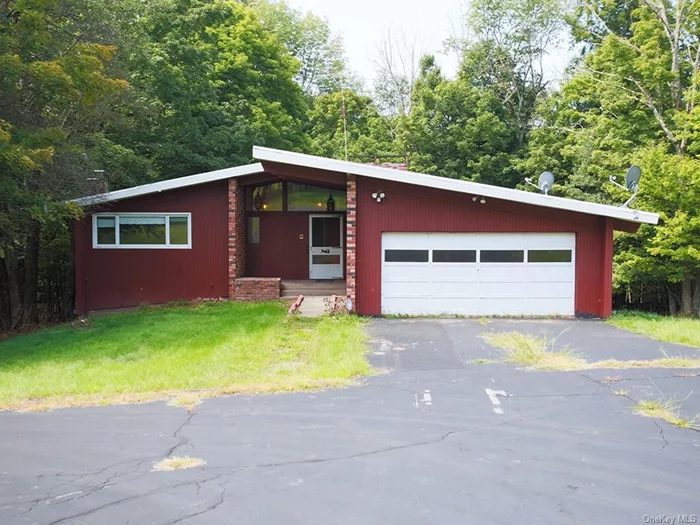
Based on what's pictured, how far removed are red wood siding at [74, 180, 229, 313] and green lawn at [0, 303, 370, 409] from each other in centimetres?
135

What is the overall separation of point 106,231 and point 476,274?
941 centimetres

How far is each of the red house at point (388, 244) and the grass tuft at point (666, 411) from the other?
23.6 feet

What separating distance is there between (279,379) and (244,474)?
3215 millimetres

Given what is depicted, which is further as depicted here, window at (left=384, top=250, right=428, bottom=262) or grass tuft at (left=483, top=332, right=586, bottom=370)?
window at (left=384, top=250, right=428, bottom=262)

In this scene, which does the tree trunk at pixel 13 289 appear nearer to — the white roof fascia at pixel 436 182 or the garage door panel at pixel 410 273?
the white roof fascia at pixel 436 182

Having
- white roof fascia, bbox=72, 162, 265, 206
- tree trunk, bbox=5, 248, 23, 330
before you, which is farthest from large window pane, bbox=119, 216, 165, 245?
tree trunk, bbox=5, 248, 23, 330

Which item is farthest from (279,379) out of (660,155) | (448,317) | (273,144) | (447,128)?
(447,128)

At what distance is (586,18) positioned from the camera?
26328 millimetres

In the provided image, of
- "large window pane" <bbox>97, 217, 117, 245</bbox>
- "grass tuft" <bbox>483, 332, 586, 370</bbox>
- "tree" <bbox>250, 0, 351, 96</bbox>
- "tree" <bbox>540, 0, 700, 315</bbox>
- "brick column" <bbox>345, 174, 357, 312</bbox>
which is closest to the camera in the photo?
"grass tuft" <bbox>483, 332, 586, 370</bbox>

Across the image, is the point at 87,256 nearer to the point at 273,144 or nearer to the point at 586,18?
the point at 273,144

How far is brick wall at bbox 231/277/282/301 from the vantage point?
600 inches

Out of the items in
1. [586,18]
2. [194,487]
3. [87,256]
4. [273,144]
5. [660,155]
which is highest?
[586,18]

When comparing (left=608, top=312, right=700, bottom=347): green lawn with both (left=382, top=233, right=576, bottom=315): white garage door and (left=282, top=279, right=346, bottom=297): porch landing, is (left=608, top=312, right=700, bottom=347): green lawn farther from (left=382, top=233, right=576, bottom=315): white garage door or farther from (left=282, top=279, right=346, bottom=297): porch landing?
(left=282, top=279, right=346, bottom=297): porch landing

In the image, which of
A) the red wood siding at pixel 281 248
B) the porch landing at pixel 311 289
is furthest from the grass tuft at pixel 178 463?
the red wood siding at pixel 281 248
